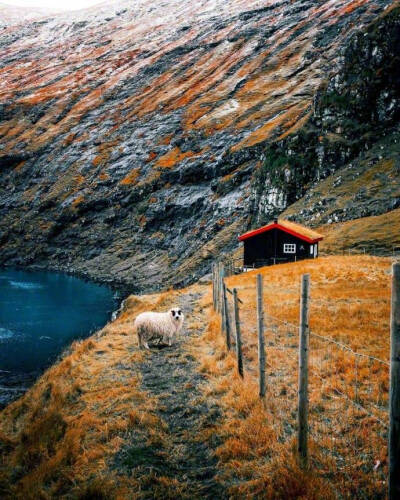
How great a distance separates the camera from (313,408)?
26.9 feet

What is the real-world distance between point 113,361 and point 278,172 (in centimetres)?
5566

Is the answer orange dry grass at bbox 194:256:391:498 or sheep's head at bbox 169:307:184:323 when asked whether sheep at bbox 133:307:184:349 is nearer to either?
sheep's head at bbox 169:307:184:323

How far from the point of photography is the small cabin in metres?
44.7

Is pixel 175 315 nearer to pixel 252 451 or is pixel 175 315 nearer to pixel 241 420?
pixel 241 420

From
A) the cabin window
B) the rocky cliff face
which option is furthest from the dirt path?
the rocky cliff face

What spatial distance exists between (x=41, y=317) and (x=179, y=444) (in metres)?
42.7

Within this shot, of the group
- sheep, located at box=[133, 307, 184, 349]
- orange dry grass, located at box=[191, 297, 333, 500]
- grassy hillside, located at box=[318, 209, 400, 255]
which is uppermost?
orange dry grass, located at box=[191, 297, 333, 500]

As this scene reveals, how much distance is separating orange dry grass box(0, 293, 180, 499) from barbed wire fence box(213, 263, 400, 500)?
3070mm

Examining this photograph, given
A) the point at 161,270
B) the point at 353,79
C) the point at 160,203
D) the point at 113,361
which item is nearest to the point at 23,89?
the point at 160,203

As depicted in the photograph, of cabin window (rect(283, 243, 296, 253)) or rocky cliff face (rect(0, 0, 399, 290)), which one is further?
rocky cliff face (rect(0, 0, 399, 290))

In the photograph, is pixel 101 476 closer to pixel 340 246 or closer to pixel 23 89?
pixel 340 246

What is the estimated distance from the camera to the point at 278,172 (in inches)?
2525

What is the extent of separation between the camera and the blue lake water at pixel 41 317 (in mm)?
29219

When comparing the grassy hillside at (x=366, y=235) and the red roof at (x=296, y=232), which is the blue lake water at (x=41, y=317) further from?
the grassy hillside at (x=366, y=235)
